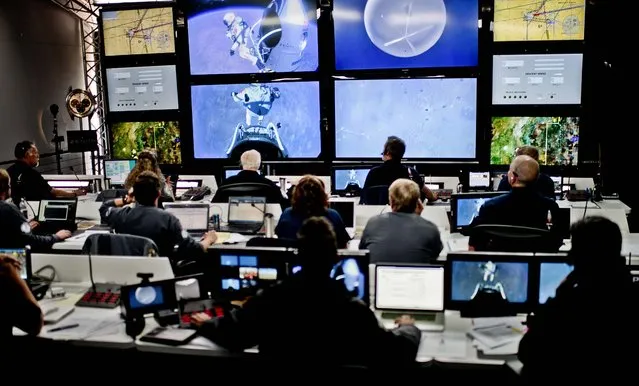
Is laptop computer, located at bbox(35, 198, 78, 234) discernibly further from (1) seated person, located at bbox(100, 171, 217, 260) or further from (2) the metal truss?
(2) the metal truss

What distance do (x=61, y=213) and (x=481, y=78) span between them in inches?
198

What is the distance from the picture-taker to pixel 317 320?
2.57m

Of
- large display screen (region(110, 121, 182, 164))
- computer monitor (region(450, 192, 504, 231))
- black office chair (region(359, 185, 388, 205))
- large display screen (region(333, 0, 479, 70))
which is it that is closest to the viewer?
computer monitor (region(450, 192, 504, 231))

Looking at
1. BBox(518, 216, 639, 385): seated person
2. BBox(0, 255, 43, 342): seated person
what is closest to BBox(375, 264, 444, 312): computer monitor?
BBox(518, 216, 639, 385): seated person

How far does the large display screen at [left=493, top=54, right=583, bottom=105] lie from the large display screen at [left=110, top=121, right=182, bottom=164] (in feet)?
14.1

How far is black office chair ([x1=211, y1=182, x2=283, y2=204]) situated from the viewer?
607cm

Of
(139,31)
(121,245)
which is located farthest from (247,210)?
(139,31)

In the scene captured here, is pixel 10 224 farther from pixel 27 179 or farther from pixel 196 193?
pixel 196 193

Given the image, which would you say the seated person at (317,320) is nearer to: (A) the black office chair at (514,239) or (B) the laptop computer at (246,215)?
(A) the black office chair at (514,239)

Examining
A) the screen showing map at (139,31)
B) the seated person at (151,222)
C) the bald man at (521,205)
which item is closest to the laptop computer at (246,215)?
the seated person at (151,222)

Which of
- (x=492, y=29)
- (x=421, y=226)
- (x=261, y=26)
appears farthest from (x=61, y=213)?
(x=492, y=29)

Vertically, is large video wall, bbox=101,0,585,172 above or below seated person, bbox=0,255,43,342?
above

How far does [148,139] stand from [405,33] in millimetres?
3796

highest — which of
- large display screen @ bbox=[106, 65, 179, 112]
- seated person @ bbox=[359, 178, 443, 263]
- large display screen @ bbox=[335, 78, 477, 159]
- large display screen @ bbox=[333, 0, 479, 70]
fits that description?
large display screen @ bbox=[333, 0, 479, 70]
